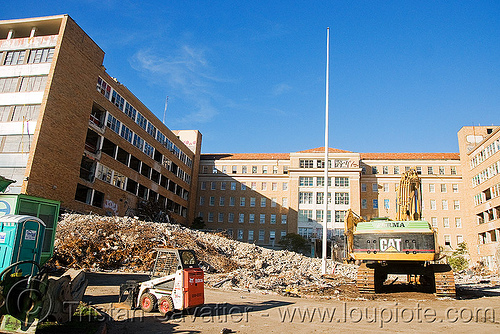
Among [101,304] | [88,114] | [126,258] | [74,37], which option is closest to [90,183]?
[88,114]

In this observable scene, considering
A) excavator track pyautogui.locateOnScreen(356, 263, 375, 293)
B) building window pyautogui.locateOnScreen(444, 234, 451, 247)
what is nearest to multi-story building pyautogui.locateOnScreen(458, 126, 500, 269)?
building window pyautogui.locateOnScreen(444, 234, 451, 247)

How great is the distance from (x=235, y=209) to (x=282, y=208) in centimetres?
808

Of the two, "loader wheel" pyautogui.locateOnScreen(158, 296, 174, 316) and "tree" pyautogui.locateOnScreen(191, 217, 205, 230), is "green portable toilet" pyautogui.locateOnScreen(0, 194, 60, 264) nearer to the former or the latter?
"loader wheel" pyautogui.locateOnScreen(158, 296, 174, 316)

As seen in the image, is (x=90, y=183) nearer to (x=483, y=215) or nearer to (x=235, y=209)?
(x=235, y=209)

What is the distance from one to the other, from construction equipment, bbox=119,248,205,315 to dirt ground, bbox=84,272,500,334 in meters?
0.31

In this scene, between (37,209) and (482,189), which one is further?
(482,189)

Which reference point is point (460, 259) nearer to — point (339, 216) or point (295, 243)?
point (339, 216)

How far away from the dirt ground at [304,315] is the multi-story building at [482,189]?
118 ft

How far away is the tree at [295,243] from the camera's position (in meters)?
51.2

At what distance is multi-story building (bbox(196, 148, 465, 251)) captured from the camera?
55938 millimetres

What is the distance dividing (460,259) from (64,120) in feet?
162

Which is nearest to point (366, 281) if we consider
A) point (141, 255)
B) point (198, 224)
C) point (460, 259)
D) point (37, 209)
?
point (141, 255)

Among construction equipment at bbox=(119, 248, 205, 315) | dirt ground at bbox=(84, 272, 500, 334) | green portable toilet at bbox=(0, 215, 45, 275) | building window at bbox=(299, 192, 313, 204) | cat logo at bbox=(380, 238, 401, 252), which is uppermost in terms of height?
building window at bbox=(299, 192, 313, 204)

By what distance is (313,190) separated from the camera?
57.0m
